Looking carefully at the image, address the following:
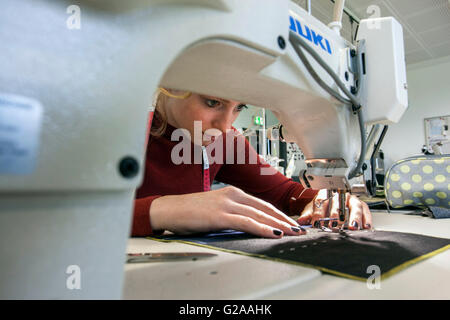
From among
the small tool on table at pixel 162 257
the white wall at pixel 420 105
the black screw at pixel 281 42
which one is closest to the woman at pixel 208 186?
the small tool on table at pixel 162 257

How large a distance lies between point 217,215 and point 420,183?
950 mm

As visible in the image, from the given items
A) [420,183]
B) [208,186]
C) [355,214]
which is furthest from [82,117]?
[420,183]

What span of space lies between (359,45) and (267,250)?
46 centimetres

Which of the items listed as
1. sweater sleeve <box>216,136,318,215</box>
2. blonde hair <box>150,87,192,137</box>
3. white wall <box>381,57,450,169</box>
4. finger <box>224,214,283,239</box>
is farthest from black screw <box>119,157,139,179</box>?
white wall <box>381,57,450,169</box>

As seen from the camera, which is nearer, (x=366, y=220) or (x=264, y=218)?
(x=264, y=218)

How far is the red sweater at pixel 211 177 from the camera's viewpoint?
1042mm

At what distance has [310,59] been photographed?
1.58 feet

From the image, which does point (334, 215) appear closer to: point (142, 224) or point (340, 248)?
point (340, 248)

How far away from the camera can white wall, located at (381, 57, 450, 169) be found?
169 inches

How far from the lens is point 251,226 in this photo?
0.61 m

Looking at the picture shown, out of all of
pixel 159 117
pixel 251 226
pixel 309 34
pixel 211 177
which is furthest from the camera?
pixel 211 177

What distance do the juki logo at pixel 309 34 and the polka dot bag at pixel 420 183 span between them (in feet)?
2.91

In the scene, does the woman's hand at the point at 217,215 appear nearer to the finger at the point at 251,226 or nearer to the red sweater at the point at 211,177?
the finger at the point at 251,226

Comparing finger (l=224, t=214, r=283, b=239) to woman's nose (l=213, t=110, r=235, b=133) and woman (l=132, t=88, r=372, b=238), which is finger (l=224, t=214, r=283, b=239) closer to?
woman (l=132, t=88, r=372, b=238)
